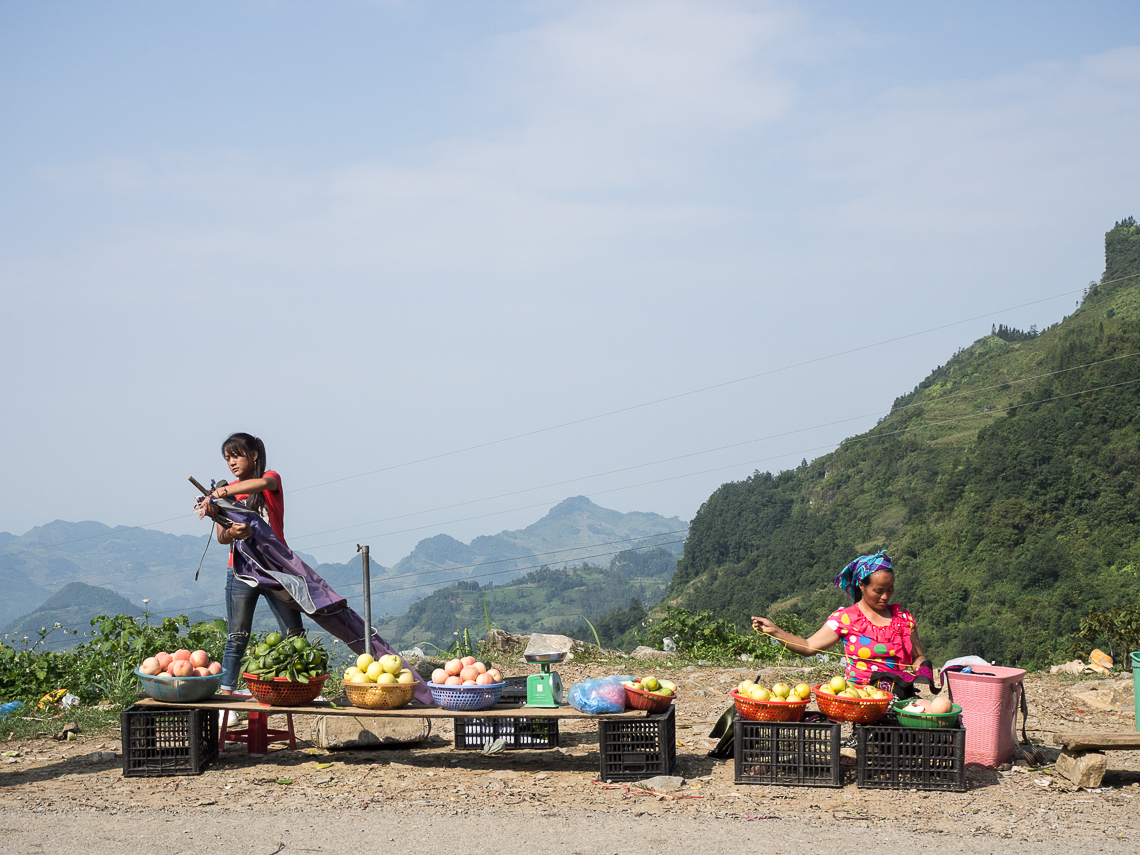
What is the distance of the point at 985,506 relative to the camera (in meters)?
68.2

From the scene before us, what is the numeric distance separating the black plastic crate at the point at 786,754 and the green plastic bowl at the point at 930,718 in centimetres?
36

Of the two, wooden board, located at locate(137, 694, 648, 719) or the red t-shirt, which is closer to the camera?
wooden board, located at locate(137, 694, 648, 719)

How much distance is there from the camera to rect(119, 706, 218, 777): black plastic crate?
19.1 feet

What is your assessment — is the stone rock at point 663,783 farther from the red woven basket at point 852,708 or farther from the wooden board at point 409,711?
the red woven basket at point 852,708

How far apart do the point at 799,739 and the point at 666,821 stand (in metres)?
1.04

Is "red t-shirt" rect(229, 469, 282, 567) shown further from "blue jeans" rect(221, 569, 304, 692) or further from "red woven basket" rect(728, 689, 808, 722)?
"red woven basket" rect(728, 689, 808, 722)

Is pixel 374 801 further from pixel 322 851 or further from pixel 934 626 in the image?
pixel 934 626

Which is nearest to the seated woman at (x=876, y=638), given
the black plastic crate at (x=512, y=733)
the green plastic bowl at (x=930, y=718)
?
the green plastic bowl at (x=930, y=718)

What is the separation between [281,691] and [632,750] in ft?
6.92

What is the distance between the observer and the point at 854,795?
5.34m

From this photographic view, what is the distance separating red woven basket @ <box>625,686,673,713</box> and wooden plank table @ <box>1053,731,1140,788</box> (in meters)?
2.29

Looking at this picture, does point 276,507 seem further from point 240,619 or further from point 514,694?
point 514,694

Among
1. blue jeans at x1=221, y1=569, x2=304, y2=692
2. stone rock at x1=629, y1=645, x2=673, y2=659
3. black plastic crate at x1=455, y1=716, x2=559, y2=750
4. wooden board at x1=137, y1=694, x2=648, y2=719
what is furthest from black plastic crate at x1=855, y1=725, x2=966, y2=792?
stone rock at x1=629, y1=645, x2=673, y2=659

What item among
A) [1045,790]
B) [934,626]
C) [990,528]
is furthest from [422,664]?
[990,528]
